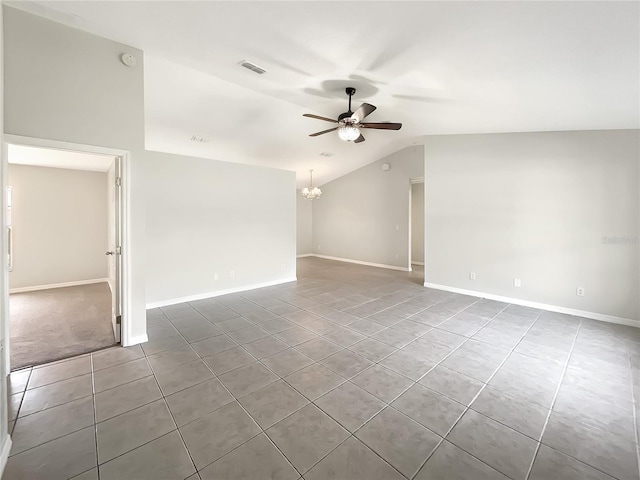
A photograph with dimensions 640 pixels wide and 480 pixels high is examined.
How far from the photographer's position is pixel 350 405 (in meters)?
2.12

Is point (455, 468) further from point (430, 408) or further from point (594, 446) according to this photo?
point (594, 446)

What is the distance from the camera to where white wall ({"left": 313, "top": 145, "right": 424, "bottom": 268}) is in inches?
301

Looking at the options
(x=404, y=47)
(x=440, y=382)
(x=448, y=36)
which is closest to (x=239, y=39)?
(x=404, y=47)

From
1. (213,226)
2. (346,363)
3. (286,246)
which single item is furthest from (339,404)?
(286,246)

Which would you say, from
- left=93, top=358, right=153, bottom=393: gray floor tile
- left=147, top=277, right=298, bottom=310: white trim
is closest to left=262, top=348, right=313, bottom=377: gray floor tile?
left=93, top=358, right=153, bottom=393: gray floor tile

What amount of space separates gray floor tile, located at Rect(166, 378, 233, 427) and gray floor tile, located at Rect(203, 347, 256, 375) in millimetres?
215

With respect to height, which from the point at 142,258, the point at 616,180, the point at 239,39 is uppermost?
the point at 239,39

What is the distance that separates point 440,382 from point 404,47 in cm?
316

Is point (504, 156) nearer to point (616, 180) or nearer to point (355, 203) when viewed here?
point (616, 180)

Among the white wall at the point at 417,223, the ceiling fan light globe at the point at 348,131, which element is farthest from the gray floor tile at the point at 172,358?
the white wall at the point at 417,223

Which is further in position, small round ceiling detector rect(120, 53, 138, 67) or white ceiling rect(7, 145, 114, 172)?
white ceiling rect(7, 145, 114, 172)

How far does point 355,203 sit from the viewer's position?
8.88 m

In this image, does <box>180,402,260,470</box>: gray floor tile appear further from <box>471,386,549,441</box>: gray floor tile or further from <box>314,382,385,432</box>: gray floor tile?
<box>471,386,549,441</box>: gray floor tile

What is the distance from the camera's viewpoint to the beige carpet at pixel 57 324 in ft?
9.73
